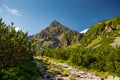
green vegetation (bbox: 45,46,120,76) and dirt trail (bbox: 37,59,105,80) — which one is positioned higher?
green vegetation (bbox: 45,46,120,76)

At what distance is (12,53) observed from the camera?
3384cm

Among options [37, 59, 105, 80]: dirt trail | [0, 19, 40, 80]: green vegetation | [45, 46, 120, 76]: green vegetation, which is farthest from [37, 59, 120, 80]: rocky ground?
[45, 46, 120, 76]: green vegetation

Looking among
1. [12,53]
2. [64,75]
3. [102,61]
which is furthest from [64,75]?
[102,61]

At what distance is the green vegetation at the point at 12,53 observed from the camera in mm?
28781

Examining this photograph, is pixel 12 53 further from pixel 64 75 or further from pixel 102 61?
pixel 102 61

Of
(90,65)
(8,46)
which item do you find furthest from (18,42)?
(90,65)

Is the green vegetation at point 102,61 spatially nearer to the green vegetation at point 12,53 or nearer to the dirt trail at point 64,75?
the dirt trail at point 64,75

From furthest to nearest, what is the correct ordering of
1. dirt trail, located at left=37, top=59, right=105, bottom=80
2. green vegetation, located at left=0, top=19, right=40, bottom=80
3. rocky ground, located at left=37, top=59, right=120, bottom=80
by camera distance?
1. dirt trail, located at left=37, top=59, right=105, bottom=80
2. rocky ground, located at left=37, top=59, right=120, bottom=80
3. green vegetation, located at left=0, top=19, right=40, bottom=80

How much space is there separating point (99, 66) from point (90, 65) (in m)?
4.76

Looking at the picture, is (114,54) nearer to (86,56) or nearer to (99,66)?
(99,66)

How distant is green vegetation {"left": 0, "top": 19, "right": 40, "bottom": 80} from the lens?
28781mm

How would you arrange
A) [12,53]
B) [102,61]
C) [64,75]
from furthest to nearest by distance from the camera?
1. [102,61]
2. [64,75]
3. [12,53]

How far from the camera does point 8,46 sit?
32.2m

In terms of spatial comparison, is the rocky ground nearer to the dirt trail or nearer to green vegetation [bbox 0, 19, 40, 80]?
the dirt trail
